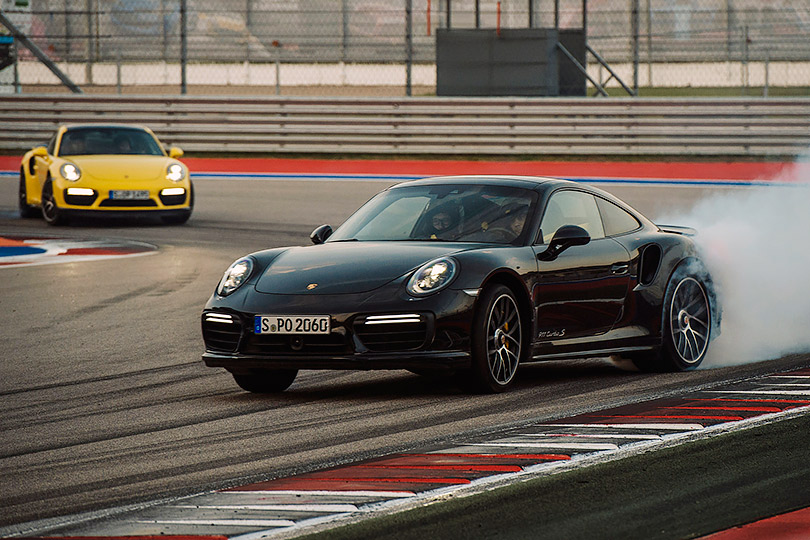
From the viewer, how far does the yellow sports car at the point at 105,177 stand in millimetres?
18531

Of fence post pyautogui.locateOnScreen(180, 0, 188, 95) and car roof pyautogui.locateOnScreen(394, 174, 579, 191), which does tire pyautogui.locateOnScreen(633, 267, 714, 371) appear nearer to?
car roof pyautogui.locateOnScreen(394, 174, 579, 191)

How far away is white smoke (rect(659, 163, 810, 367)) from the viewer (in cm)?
995

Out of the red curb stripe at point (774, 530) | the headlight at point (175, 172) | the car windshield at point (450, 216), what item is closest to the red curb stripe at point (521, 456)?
the red curb stripe at point (774, 530)

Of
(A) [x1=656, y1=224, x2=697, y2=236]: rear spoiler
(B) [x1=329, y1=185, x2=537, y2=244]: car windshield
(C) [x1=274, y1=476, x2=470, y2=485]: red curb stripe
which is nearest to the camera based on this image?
(C) [x1=274, y1=476, x2=470, y2=485]: red curb stripe

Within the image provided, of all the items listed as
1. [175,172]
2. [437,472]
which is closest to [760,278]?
[437,472]

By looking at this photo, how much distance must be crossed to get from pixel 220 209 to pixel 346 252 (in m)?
12.9

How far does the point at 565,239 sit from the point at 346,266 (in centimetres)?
128

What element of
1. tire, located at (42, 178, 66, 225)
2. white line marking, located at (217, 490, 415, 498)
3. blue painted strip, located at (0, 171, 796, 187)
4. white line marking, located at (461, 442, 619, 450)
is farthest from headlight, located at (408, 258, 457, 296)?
blue painted strip, located at (0, 171, 796, 187)

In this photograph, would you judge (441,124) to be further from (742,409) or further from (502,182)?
(742,409)

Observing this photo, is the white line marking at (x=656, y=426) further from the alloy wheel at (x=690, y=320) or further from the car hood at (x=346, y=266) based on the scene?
the alloy wheel at (x=690, y=320)

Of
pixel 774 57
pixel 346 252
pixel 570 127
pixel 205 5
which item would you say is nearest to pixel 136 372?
pixel 346 252

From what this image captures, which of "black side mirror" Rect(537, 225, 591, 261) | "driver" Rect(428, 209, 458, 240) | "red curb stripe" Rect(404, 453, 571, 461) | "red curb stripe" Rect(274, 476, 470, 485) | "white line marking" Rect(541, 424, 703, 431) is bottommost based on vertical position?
"red curb stripe" Rect(274, 476, 470, 485)

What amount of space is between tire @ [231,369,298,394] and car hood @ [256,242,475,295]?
0.53 meters

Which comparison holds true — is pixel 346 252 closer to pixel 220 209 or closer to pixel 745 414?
pixel 745 414
